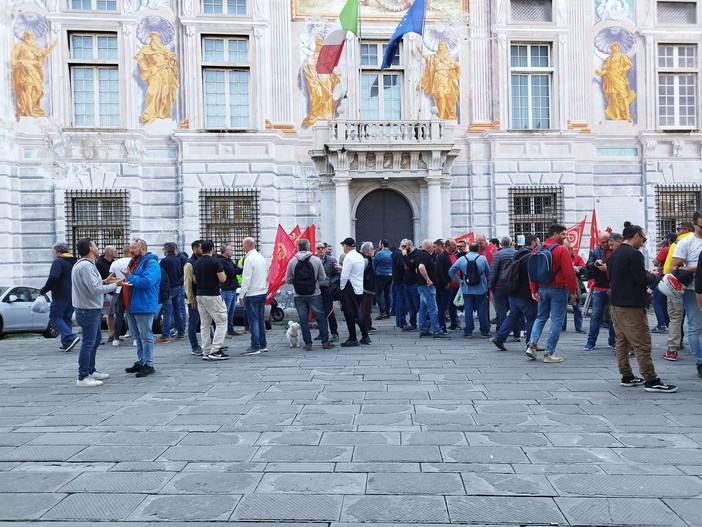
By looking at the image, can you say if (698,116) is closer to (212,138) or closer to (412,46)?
(412,46)

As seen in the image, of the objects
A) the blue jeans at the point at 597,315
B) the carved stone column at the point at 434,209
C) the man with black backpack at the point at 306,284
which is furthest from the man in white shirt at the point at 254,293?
the carved stone column at the point at 434,209

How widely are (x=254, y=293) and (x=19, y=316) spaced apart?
7112mm

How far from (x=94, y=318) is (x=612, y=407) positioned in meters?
6.42

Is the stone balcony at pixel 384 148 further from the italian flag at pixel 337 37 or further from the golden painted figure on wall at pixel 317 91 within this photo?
the italian flag at pixel 337 37

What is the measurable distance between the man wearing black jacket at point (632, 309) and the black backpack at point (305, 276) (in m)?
5.13

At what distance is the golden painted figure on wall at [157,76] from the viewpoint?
19.3 metres

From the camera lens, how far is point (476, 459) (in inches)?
203

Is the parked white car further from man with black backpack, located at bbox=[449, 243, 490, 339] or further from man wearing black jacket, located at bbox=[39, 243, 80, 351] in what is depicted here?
man with black backpack, located at bbox=[449, 243, 490, 339]

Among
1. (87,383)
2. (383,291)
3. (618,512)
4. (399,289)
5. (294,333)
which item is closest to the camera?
(618,512)

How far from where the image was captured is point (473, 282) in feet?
41.7

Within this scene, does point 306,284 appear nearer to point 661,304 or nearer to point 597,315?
point 597,315

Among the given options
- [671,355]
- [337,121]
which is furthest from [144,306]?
[337,121]

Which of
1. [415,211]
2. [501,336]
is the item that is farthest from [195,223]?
[501,336]

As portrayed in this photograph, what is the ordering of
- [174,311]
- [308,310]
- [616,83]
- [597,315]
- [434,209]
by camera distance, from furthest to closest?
[616,83]
[434,209]
[174,311]
[308,310]
[597,315]
